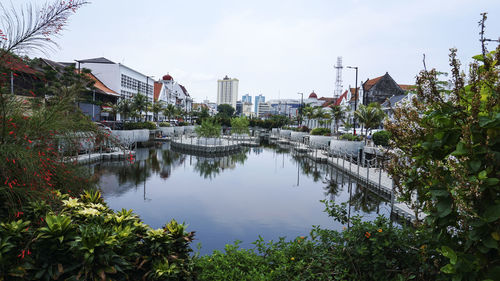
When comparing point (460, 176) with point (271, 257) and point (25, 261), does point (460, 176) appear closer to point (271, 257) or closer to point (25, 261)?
point (271, 257)

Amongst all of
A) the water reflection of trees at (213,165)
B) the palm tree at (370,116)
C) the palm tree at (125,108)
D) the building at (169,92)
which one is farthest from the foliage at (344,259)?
the building at (169,92)

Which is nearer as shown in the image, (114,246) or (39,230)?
(39,230)

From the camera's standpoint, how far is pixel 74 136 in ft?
16.6

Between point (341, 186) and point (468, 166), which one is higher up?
point (468, 166)

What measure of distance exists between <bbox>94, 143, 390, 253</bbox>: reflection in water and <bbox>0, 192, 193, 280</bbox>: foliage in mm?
3693

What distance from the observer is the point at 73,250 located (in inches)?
147

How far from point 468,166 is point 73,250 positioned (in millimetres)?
4313

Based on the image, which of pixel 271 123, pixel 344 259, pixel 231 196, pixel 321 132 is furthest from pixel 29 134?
pixel 271 123

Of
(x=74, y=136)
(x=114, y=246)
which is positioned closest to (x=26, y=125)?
(x=74, y=136)

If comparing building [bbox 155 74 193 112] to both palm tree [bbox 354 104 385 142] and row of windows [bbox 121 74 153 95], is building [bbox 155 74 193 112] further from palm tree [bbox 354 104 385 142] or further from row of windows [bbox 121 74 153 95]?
palm tree [bbox 354 104 385 142]

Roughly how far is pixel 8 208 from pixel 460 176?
521cm

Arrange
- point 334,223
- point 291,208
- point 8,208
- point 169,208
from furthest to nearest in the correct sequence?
point 291,208 < point 169,208 < point 334,223 < point 8,208

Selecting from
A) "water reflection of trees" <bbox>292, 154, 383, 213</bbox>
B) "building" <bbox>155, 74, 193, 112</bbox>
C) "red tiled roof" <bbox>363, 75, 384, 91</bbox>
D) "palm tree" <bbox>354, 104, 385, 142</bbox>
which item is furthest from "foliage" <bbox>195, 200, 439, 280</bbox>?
"building" <bbox>155, 74, 193, 112</bbox>

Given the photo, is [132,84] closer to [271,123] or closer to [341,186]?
[271,123]
